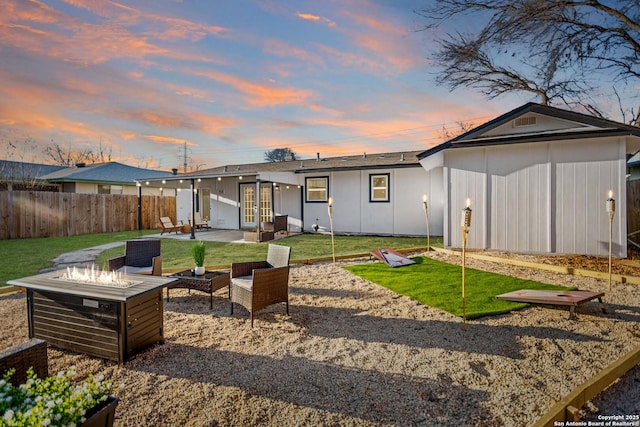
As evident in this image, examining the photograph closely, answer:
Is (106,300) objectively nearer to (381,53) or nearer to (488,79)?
(381,53)

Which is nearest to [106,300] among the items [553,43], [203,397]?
[203,397]

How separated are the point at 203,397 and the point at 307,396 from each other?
847 millimetres

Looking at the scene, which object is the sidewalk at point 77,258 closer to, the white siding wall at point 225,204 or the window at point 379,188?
the white siding wall at point 225,204

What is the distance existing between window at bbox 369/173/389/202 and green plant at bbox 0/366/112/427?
43.1 ft

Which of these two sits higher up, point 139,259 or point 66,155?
point 66,155

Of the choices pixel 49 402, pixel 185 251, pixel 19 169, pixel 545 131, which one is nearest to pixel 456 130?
pixel 545 131

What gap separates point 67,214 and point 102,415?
56.7 feet

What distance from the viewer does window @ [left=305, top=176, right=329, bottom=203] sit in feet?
50.1

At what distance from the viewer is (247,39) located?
396 inches

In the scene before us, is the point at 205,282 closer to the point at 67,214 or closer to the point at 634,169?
the point at 67,214

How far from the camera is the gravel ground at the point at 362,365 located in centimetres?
245

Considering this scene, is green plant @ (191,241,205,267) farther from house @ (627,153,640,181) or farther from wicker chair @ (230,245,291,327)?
house @ (627,153,640,181)

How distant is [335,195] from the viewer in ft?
49.5

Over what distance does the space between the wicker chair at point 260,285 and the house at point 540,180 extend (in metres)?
6.77
